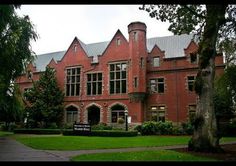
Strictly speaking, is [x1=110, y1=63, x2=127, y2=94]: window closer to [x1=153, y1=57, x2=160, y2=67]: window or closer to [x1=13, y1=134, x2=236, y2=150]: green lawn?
[x1=153, y1=57, x2=160, y2=67]: window

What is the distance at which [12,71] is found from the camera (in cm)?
2355

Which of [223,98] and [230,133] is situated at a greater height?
[223,98]

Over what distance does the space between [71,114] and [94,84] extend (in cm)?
563

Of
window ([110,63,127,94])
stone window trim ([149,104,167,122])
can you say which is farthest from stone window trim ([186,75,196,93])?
window ([110,63,127,94])

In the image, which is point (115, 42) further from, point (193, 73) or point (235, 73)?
point (235, 73)

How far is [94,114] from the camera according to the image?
4288 cm

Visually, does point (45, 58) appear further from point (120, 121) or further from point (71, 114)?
point (120, 121)

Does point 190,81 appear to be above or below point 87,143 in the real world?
above

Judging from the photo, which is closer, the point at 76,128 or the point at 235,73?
the point at 235,73

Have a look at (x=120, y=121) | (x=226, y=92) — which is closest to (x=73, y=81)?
(x=120, y=121)

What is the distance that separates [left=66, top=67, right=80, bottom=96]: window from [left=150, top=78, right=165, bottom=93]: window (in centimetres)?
1112

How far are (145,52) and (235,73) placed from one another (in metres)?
15.4

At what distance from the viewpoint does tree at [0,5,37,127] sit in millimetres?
18859
